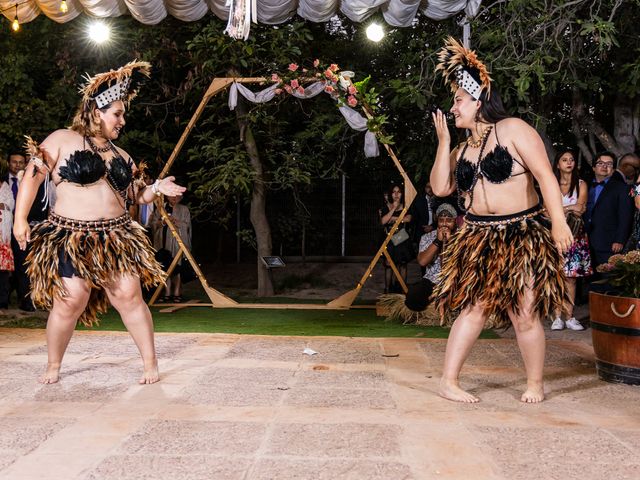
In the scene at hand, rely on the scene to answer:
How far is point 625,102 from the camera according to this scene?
8.16 meters

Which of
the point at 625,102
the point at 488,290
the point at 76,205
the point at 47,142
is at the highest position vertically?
the point at 625,102

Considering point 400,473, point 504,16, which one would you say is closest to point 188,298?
point 504,16

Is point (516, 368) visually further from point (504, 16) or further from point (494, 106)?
point (504, 16)

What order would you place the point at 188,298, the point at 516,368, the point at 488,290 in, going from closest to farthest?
the point at 488,290
the point at 516,368
the point at 188,298

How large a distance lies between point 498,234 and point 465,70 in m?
0.86

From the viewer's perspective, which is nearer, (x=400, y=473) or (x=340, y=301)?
(x=400, y=473)

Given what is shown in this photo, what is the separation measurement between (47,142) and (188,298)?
5.02 meters

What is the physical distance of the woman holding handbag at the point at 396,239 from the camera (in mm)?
7820

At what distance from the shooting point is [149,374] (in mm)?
3672

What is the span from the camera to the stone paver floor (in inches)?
93.1

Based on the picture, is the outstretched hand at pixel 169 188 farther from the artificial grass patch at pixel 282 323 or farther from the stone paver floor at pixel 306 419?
the artificial grass patch at pixel 282 323

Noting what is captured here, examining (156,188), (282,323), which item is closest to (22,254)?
(282,323)

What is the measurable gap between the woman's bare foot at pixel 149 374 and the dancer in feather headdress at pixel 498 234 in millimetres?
1557

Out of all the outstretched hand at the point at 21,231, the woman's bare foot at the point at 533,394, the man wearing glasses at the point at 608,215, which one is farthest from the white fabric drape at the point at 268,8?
the woman's bare foot at the point at 533,394
